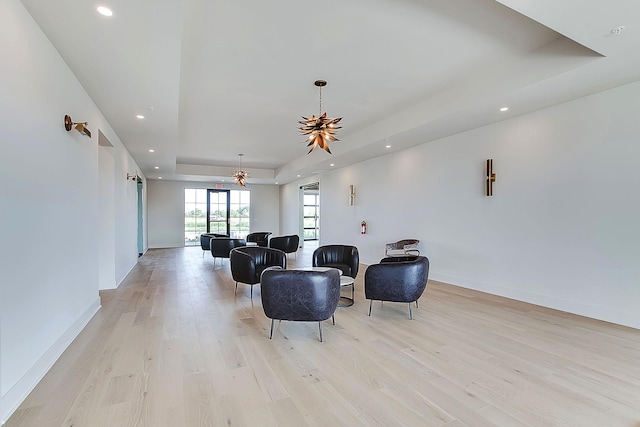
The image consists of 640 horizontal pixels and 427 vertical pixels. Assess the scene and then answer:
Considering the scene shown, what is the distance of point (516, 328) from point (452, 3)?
11.5ft

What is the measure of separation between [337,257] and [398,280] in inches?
69.1

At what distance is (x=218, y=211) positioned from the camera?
13523 mm

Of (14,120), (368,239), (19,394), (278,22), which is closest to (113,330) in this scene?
(19,394)

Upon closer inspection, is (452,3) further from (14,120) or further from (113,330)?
(113,330)

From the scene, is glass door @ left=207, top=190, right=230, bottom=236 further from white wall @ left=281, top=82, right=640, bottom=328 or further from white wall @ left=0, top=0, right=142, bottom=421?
white wall @ left=0, top=0, right=142, bottom=421

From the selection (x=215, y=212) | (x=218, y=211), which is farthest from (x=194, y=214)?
(x=218, y=211)

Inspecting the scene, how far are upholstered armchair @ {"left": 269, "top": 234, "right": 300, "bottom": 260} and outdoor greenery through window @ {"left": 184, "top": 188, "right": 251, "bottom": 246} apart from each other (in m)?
5.48

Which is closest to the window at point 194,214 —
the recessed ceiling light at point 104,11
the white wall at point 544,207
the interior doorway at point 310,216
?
the interior doorway at point 310,216

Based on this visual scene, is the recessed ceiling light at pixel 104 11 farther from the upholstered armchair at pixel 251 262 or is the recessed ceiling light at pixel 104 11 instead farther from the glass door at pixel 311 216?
the glass door at pixel 311 216

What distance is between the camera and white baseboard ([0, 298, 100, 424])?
202 centimetres

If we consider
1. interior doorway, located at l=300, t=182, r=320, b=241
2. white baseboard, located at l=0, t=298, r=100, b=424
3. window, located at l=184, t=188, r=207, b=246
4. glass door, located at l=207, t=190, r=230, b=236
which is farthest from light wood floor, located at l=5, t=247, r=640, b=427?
interior doorway, located at l=300, t=182, r=320, b=241

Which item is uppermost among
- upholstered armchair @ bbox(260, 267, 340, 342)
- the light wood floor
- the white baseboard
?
upholstered armchair @ bbox(260, 267, 340, 342)

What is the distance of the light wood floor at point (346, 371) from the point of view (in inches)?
81.6

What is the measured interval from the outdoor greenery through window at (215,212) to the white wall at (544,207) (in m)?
8.86
